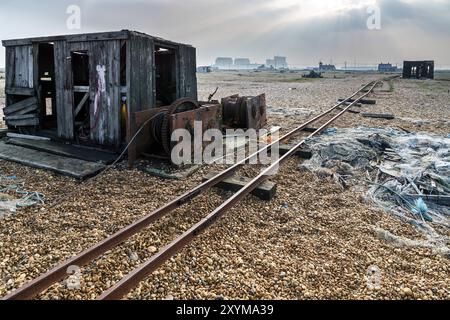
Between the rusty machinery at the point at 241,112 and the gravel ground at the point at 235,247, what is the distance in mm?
5377

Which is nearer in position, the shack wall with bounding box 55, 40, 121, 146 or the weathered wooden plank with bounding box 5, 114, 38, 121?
the shack wall with bounding box 55, 40, 121, 146

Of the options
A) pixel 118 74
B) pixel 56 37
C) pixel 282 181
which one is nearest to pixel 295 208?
pixel 282 181

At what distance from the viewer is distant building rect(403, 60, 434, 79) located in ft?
183

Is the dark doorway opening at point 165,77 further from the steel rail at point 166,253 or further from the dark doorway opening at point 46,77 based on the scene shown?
the steel rail at point 166,253

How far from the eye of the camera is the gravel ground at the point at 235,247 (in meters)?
3.57

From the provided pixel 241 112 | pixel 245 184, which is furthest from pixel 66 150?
pixel 241 112

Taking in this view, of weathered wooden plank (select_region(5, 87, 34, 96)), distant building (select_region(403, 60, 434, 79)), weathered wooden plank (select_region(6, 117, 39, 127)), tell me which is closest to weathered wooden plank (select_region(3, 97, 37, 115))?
weathered wooden plank (select_region(5, 87, 34, 96))

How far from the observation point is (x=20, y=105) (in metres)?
10.5

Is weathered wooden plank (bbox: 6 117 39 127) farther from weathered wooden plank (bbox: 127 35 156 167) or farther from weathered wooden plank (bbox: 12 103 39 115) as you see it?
weathered wooden plank (bbox: 127 35 156 167)

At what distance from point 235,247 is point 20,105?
9.39 m

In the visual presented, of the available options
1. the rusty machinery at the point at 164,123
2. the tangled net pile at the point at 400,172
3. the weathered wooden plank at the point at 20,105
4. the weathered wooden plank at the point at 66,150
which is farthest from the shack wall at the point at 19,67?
the tangled net pile at the point at 400,172

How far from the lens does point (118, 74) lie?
845 cm

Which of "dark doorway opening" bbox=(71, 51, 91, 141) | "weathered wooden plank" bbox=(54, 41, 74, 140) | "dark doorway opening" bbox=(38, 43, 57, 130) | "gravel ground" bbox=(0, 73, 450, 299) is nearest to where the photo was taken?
"gravel ground" bbox=(0, 73, 450, 299)

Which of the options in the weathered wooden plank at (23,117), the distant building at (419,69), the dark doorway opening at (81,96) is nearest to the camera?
the dark doorway opening at (81,96)
